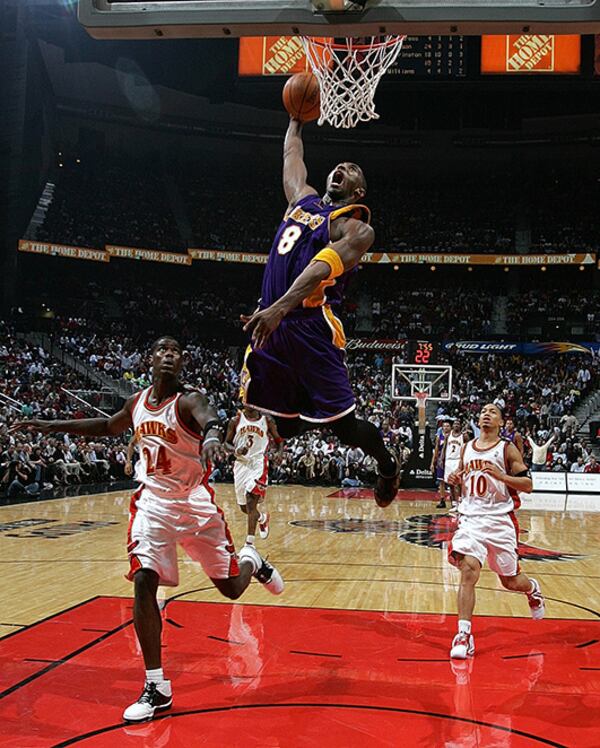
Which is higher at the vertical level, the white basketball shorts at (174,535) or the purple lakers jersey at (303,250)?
the purple lakers jersey at (303,250)

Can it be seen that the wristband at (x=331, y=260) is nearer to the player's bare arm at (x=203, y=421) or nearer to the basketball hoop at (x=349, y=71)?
the player's bare arm at (x=203, y=421)

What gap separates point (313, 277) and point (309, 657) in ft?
8.23

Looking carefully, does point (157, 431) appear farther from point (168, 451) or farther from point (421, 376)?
point (421, 376)

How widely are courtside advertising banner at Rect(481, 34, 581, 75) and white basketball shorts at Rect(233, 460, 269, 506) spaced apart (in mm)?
18710

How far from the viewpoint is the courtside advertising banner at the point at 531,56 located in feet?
75.3

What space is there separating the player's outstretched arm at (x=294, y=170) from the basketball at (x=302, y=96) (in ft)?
0.27

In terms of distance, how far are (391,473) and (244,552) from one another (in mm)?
1145

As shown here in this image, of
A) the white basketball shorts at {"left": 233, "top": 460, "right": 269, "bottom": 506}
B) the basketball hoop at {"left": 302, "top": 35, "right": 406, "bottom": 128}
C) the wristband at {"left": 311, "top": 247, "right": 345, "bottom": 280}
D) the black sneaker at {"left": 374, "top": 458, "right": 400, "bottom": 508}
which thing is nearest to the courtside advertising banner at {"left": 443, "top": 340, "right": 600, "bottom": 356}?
the white basketball shorts at {"left": 233, "top": 460, "right": 269, "bottom": 506}

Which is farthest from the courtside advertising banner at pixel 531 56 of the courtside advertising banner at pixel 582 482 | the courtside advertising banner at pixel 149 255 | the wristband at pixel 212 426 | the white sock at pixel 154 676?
the white sock at pixel 154 676

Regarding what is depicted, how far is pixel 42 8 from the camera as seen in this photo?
87.4 feet

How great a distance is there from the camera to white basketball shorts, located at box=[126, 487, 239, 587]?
4.00m

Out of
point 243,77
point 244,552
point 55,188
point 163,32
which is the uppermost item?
point 243,77

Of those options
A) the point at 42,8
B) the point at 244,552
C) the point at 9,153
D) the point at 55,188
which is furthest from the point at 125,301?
the point at 244,552

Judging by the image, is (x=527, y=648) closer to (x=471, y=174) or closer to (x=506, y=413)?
(x=506, y=413)
